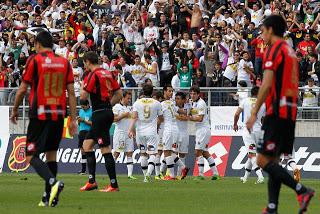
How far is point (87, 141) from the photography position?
71.3 ft

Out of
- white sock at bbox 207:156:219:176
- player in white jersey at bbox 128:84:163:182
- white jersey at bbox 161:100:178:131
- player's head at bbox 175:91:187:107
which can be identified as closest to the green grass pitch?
player in white jersey at bbox 128:84:163:182

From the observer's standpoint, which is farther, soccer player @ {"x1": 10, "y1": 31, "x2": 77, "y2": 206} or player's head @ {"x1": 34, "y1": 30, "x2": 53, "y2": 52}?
player's head @ {"x1": 34, "y1": 30, "x2": 53, "y2": 52}

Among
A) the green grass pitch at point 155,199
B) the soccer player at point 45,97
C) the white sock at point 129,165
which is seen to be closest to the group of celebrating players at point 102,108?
the soccer player at point 45,97

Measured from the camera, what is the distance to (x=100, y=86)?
68.6 feet

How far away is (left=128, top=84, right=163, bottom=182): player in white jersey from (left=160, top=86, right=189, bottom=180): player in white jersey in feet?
1.40

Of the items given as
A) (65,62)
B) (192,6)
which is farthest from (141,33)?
(65,62)

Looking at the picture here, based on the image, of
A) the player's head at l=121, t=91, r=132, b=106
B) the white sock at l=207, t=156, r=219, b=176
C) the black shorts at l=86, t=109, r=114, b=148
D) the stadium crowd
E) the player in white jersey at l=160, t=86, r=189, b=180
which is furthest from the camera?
the stadium crowd

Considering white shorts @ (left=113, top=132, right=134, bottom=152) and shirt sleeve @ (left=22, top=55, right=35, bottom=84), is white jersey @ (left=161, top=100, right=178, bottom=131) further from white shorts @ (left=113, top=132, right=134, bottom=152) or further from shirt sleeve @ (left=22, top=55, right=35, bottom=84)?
shirt sleeve @ (left=22, top=55, right=35, bottom=84)

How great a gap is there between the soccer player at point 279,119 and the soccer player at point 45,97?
12.7 ft

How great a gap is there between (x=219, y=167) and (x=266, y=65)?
17919mm

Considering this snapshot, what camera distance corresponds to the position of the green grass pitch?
16.6 meters

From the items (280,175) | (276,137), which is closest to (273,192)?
(280,175)

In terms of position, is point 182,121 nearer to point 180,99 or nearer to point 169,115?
point 169,115

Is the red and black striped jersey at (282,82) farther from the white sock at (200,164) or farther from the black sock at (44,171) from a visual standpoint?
→ the white sock at (200,164)
